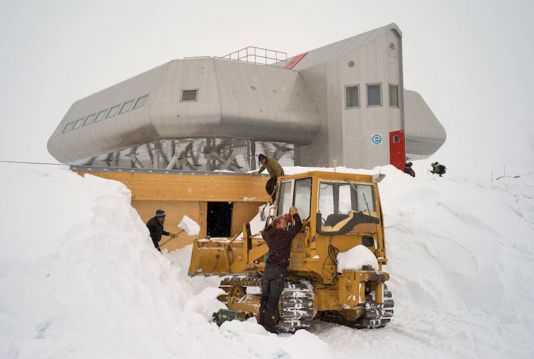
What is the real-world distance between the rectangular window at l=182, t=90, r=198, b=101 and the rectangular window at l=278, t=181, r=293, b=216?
16.5m

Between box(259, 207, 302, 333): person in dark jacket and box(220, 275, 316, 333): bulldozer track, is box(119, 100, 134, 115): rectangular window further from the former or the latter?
box(220, 275, 316, 333): bulldozer track

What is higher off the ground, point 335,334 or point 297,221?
point 297,221

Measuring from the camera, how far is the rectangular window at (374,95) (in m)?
25.7

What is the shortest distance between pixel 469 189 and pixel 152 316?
1236 centimetres

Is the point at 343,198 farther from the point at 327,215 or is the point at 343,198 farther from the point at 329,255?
the point at 329,255

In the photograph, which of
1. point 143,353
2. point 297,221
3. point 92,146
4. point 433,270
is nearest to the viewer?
Result: point 143,353

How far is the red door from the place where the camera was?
24984mm

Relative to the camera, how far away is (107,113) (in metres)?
31.4

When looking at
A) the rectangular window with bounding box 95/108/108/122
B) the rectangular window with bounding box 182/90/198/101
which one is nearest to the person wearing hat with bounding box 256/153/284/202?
the rectangular window with bounding box 182/90/198/101

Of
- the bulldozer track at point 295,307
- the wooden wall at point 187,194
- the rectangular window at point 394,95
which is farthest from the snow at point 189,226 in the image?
the rectangular window at point 394,95

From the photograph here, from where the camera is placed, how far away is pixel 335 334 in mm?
9430

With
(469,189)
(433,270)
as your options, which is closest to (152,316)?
(433,270)

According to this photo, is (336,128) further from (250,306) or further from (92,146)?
(250,306)

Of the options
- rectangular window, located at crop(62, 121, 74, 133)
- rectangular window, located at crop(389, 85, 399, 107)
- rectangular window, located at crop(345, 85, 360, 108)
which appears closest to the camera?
rectangular window, located at crop(345, 85, 360, 108)
